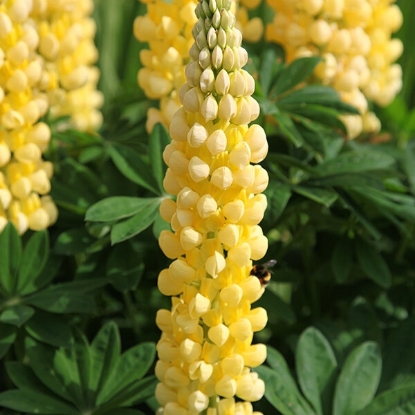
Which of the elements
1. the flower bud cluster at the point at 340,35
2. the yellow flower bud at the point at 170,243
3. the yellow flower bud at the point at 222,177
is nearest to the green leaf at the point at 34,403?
the yellow flower bud at the point at 170,243

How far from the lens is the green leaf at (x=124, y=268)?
115cm

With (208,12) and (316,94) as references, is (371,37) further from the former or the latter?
(208,12)

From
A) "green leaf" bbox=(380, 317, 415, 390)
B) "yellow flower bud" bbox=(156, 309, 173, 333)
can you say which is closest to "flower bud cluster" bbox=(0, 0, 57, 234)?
"yellow flower bud" bbox=(156, 309, 173, 333)

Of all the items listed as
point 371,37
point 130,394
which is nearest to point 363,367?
point 130,394

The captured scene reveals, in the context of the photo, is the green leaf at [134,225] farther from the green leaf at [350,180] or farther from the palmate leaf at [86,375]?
the green leaf at [350,180]

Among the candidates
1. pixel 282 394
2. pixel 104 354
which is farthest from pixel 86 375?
pixel 282 394

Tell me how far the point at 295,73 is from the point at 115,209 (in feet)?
1.36

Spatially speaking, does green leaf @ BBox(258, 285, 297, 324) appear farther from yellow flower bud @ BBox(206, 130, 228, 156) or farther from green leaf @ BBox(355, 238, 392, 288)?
yellow flower bud @ BBox(206, 130, 228, 156)

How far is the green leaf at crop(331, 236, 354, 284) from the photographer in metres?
1.25

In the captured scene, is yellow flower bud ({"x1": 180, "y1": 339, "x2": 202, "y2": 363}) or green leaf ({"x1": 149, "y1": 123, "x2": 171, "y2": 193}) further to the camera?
green leaf ({"x1": 149, "y1": 123, "x2": 171, "y2": 193})

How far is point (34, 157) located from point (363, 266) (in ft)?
1.77

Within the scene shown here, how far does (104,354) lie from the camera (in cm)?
112

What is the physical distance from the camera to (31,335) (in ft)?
3.64

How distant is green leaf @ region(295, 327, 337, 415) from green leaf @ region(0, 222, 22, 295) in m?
0.42
